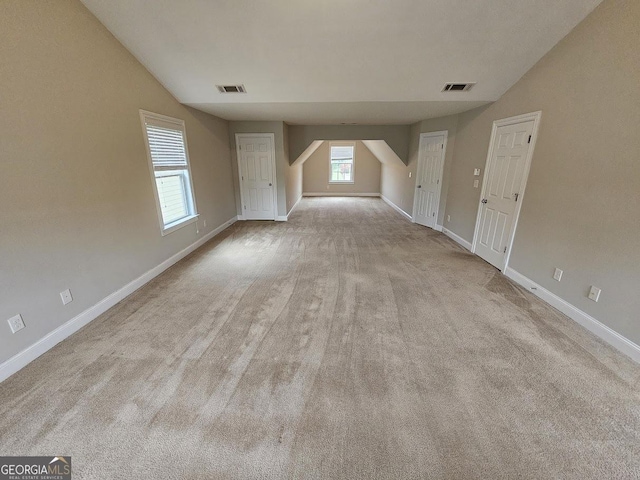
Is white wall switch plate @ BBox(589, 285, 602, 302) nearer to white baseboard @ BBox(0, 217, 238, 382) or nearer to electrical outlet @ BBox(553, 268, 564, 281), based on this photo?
electrical outlet @ BBox(553, 268, 564, 281)

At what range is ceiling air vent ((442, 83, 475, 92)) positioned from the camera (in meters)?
3.46

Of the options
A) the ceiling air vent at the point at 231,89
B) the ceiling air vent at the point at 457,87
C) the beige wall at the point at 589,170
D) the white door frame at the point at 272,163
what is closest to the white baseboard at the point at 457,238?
the beige wall at the point at 589,170

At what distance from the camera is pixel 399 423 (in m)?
1.52

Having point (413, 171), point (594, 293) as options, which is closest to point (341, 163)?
point (413, 171)

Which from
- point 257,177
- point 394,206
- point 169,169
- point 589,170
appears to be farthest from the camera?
point 394,206

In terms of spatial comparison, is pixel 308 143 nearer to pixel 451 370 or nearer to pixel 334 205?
pixel 334 205

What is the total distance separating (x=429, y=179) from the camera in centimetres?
571

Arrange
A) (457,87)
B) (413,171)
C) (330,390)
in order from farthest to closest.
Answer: (413,171)
(457,87)
(330,390)

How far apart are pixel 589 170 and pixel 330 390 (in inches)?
114

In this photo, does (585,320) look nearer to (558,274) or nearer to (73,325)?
(558,274)

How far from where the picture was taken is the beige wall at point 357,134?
21.5 ft

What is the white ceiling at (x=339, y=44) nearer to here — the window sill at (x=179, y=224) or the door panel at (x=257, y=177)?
the window sill at (x=179, y=224)

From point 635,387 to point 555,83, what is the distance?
278cm

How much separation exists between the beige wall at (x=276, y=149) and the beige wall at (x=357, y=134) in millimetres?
894
